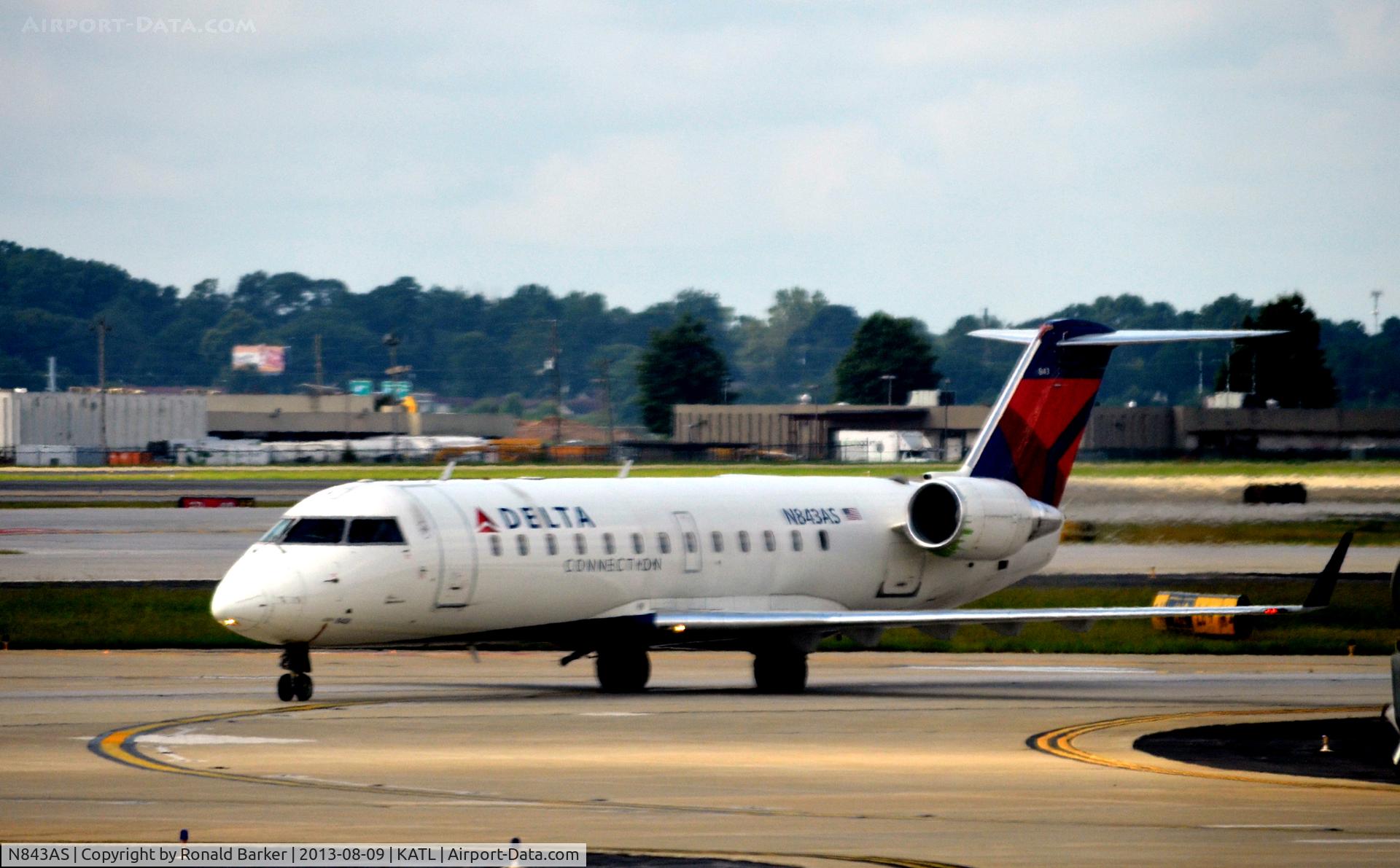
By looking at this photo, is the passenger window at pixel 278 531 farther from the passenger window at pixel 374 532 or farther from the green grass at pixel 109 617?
the green grass at pixel 109 617

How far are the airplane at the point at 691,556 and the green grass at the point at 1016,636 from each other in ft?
20.0

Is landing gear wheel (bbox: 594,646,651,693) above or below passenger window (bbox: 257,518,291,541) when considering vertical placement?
below

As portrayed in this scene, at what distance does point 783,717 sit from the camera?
90.6 feet

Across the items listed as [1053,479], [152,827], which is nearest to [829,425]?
[1053,479]

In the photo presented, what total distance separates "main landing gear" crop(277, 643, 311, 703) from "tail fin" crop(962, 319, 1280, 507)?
1301 cm

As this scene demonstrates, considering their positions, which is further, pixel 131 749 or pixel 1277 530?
pixel 1277 530

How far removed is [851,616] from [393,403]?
499 feet

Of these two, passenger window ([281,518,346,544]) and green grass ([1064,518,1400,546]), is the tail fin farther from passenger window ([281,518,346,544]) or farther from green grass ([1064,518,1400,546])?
green grass ([1064,518,1400,546])

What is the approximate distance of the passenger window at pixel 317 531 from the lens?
94.1 ft

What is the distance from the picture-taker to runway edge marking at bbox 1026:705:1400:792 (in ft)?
69.8

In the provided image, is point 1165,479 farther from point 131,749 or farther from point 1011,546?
point 131,749

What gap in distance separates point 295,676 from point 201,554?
1436 inches

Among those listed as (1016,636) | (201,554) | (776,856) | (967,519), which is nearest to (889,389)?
(201,554)

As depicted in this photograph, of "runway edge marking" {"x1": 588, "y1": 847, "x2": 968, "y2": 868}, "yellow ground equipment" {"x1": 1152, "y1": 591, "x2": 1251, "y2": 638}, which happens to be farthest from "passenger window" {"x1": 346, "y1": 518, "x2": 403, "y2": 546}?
"yellow ground equipment" {"x1": 1152, "y1": 591, "x2": 1251, "y2": 638}
